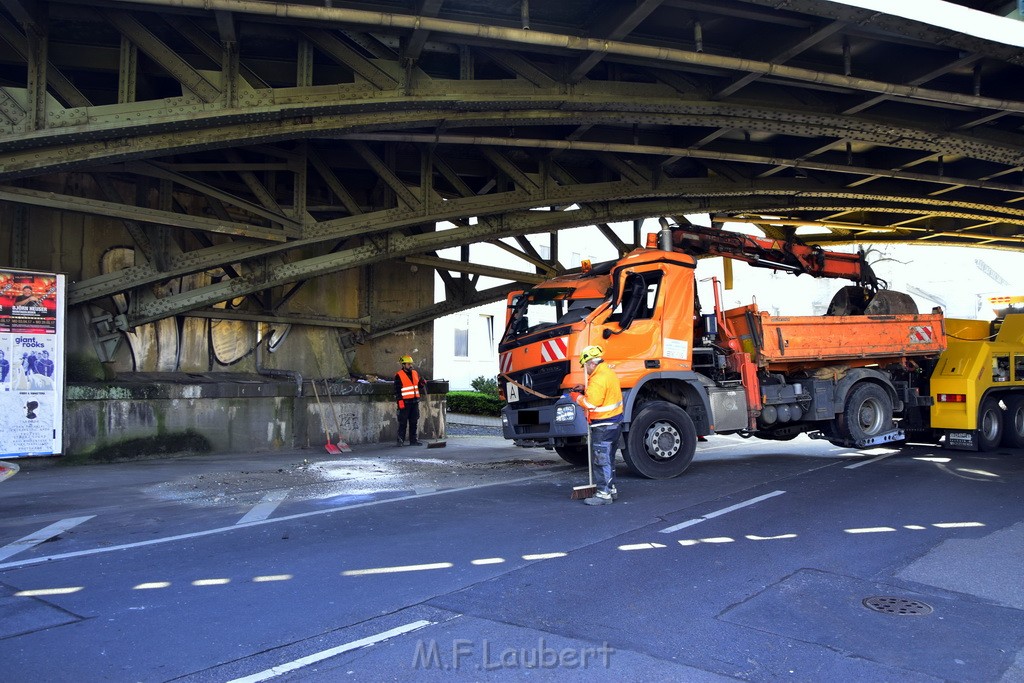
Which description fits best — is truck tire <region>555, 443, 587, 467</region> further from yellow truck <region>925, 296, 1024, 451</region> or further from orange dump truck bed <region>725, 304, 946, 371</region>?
yellow truck <region>925, 296, 1024, 451</region>

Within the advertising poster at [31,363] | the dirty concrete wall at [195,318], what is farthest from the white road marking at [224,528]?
the dirty concrete wall at [195,318]

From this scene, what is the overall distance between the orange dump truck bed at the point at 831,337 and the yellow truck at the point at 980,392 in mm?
458

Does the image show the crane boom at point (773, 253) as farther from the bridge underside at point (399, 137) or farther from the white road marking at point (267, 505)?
the white road marking at point (267, 505)

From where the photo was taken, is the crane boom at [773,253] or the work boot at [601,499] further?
the crane boom at [773,253]

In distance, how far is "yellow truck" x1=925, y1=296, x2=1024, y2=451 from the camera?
42.6ft

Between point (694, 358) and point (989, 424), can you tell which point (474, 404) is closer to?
point (694, 358)

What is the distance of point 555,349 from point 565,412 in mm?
885

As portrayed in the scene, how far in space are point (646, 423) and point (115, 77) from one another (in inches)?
359

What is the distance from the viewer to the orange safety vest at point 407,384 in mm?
15570

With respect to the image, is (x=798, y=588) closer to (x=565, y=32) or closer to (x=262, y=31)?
(x=565, y=32)

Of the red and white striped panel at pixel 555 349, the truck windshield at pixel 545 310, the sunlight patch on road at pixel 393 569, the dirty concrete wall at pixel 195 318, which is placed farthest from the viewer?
the dirty concrete wall at pixel 195 318

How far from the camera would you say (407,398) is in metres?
15.7

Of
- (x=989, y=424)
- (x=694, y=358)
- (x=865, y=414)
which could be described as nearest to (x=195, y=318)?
(x=694, y=358)

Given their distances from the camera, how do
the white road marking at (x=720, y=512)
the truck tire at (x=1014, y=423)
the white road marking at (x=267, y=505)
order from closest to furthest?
1. the white road marking at (x=720, y=512)
2. the white road marking at (x=267, y=505)
3. the truck tire at (x=1014, y=423)
